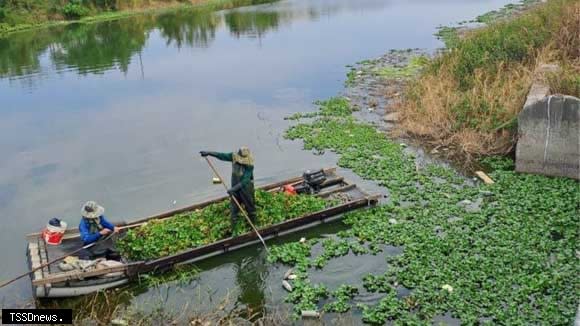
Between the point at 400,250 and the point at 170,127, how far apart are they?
9.99 meters

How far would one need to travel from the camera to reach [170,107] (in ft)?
64.8

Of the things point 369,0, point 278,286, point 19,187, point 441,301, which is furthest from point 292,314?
point 369,0

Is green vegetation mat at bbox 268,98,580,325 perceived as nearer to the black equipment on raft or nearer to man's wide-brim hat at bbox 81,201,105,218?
the black equipment on raft

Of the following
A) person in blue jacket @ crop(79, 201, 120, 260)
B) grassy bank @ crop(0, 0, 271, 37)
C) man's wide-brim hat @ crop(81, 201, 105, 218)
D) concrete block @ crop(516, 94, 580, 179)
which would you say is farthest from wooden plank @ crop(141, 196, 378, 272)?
grassy bank @ crop(0, 0, 271, 37)

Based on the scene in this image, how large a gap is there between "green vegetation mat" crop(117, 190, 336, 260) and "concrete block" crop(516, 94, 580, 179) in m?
4.47

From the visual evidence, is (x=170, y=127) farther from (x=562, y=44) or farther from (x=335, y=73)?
(x=562, y=44)

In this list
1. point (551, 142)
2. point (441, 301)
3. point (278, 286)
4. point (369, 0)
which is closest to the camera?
point (441, 301)

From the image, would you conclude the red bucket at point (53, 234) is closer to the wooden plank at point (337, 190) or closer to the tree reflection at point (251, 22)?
the wooden plank at point (337, 190)

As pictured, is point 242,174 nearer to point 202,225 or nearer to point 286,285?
point 202,225

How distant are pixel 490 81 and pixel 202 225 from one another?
9.26 m

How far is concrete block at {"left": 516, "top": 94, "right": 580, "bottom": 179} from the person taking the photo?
11.6m

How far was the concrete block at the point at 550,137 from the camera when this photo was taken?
11648 millimetres

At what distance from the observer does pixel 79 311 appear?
853 centimetres

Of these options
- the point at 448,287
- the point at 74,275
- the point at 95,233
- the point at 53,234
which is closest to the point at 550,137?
the point at 448,287
